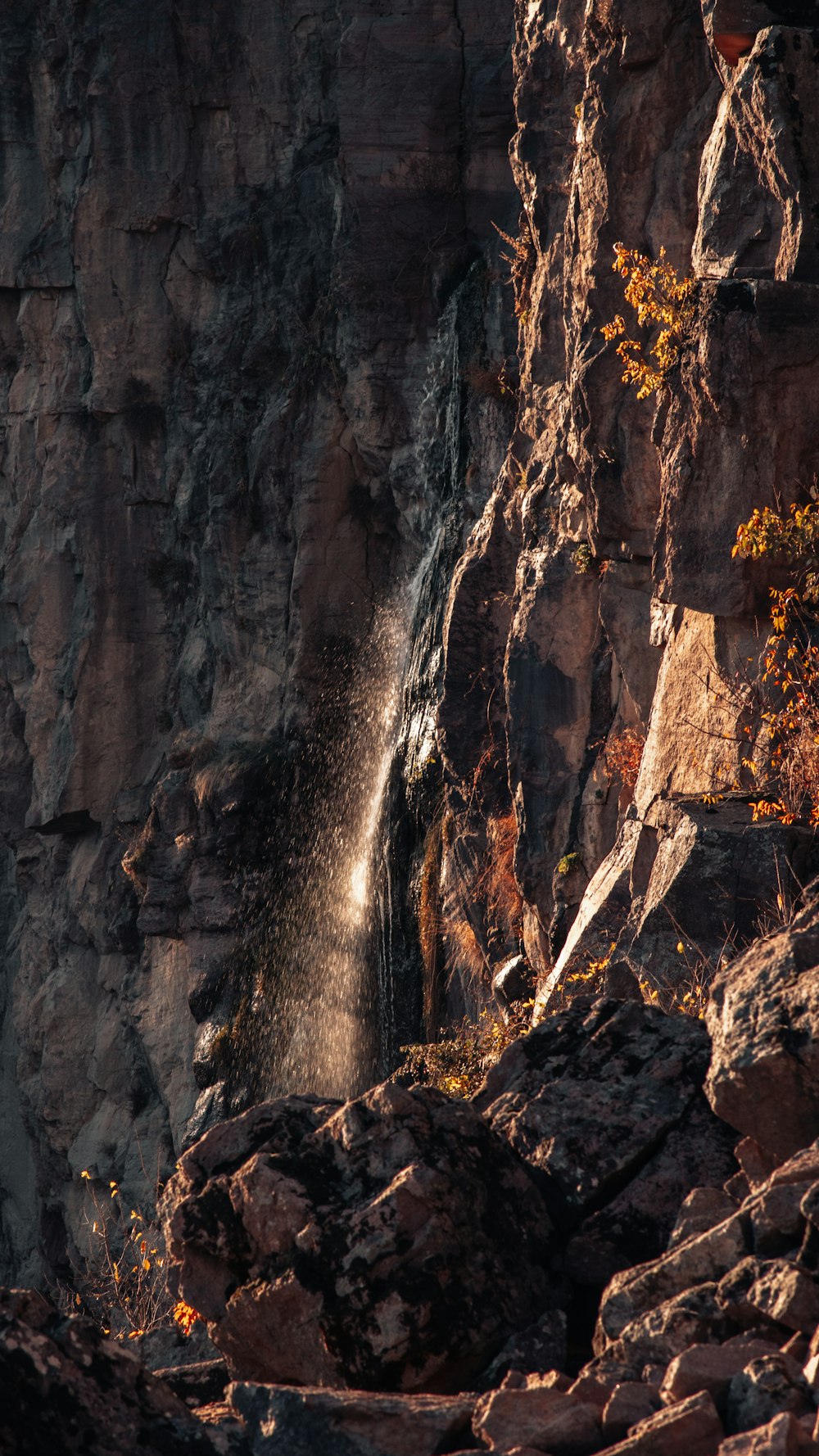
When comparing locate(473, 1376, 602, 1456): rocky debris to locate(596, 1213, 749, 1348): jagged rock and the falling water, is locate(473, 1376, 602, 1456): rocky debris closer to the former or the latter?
locate(596, 1213, 749, 1348): jagged rock

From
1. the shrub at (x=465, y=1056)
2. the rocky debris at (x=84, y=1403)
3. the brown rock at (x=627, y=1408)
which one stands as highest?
the brown rock at (x=627, y=1408)

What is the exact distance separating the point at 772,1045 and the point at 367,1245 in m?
1.18

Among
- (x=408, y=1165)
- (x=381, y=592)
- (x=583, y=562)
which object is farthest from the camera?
(x=381, y=592)

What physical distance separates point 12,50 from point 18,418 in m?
5.72

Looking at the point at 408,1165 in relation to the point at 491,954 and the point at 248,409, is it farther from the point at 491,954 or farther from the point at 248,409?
the point at 248,409

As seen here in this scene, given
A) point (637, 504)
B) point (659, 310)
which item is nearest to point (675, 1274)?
point (659, 310)

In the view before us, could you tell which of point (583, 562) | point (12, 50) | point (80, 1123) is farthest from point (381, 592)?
point (12, 50)

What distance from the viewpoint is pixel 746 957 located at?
4.09 metres

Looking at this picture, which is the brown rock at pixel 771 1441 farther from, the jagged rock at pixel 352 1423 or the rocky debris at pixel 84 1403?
the rocky debris at pixel 84 1403

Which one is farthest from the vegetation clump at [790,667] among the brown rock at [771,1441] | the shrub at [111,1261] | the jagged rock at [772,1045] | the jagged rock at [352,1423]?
the shrub at [111,1261]

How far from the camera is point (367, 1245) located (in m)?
3.84

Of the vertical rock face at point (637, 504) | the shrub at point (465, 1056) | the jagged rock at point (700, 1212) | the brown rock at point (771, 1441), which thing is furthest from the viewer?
the shrub at point (465, 1056)

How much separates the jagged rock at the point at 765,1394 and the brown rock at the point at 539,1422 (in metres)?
0.30

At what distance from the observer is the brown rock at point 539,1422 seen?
9.77ft
